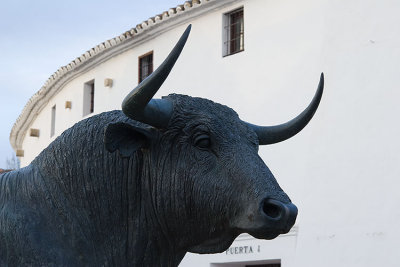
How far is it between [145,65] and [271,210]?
1414 centimetres

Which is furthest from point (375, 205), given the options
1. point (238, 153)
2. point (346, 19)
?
point (238, 153)

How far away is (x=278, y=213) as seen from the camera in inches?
103

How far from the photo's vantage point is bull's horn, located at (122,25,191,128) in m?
2.68

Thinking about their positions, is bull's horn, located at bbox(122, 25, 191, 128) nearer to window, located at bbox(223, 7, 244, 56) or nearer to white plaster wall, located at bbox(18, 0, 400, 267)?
white plaster wall, located at bbox(18, 0, 400, 267)

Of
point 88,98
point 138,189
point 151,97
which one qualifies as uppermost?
point 88,98

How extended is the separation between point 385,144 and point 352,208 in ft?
3.55

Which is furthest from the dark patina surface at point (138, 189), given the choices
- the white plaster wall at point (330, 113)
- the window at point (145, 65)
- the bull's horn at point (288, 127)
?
the window at point (145, 65)

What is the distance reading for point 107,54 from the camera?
17469 millimetres

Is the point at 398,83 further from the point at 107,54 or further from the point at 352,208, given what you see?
the point at 107,54

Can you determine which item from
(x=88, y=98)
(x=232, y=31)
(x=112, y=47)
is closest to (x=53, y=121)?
(x=88, y=98)

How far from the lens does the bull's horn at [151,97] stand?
2684 mm

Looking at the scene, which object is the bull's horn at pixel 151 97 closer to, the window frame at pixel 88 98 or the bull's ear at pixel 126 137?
the bull's ear at pixel 126 137

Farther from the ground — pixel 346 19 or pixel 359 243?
pixel 346 19

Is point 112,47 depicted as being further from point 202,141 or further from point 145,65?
point 202,141
